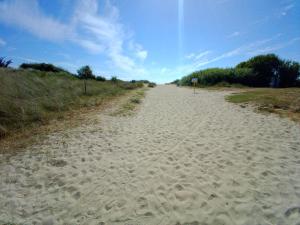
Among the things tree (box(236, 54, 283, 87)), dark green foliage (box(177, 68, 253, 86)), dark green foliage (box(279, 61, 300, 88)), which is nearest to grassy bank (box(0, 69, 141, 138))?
dark green foliage (box(177, 68, 253, 86))

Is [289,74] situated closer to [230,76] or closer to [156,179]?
[230,76]

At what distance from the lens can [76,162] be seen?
12.8ft

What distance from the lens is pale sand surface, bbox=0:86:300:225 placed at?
2441 millimetres

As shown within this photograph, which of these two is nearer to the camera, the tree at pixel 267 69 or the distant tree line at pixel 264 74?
the distant tree line at pixel 264 74

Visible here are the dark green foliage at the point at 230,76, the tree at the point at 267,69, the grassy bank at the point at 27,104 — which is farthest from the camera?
the tree at the point at 267,69

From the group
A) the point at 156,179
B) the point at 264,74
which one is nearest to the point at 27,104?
the point at 156,179

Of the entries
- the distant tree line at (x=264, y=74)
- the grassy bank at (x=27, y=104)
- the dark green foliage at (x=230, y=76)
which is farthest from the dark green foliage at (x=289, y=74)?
the grassy bank at (x=27, y=104)

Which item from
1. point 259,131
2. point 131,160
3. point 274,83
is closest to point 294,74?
point 274,83

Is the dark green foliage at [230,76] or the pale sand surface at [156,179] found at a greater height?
the dark green foliage at [230,76]

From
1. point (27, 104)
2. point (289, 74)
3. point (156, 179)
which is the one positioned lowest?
point (156, 179)

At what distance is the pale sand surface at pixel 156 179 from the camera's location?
8.01 feet

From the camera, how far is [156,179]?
3.25 metres

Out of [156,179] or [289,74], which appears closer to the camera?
[156,179]

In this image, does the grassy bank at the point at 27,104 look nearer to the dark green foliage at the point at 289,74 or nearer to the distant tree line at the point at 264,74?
the distant tree line at the point at 264,74
